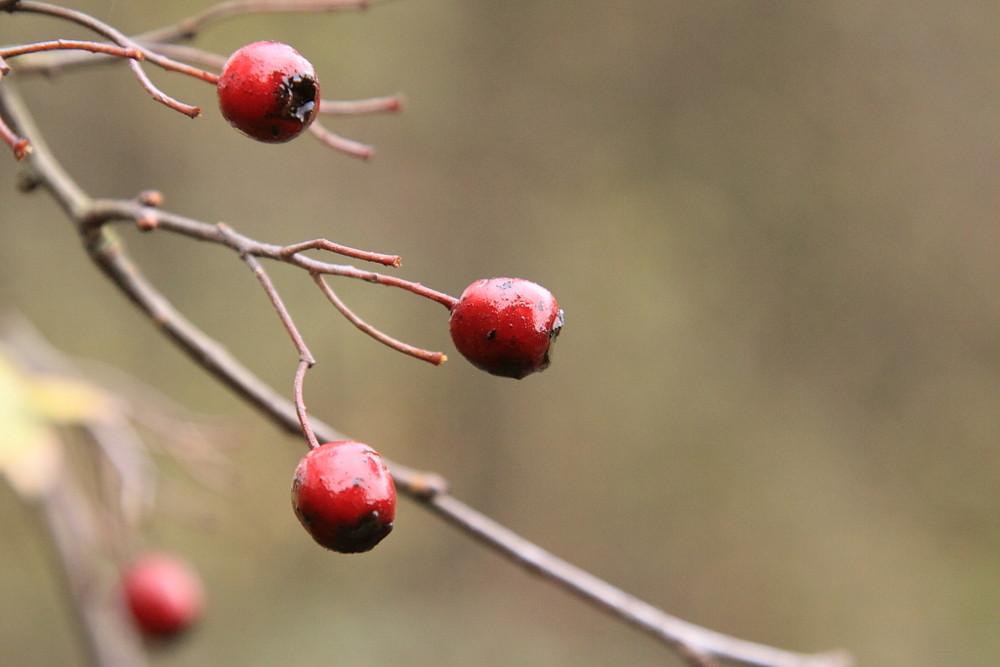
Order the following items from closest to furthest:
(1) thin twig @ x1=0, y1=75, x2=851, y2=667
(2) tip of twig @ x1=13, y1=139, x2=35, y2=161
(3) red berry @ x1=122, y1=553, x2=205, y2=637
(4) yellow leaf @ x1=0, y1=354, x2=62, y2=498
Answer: (2) tip of twig @ x1=13, y1=139, x2=35, y2=161 → (1) thin twig @ x1=0, y1=75, x2=851, y2=667 → (4) yellow leaf @ x1=0, y1=354, x2=62, y2=498 → (3) red berry @ x1=122, y1=553, x2=205, y2=637

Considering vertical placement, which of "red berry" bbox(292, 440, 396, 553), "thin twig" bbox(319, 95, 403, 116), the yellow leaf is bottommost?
the yellow leaf

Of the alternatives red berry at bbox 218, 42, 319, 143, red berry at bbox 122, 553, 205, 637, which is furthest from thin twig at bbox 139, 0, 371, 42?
red berry at bbox 122, 553, 205, 637

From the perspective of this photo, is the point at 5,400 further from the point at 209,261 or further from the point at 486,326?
the point at 209,261

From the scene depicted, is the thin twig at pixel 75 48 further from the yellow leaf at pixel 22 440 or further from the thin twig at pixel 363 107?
the yellow leaf at pixel 22 440

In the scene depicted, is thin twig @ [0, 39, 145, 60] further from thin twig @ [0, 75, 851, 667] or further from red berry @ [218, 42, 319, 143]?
thin twig @ [0, 75, 851, 667]

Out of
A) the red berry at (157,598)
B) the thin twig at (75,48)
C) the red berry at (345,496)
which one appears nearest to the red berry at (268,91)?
the thin twig at (75,48)
